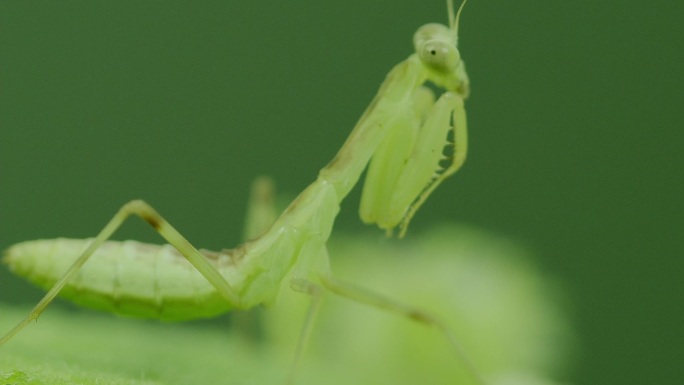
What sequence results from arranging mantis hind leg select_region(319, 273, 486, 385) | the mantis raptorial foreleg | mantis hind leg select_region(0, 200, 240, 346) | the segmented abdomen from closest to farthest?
mantis hind leg select_region(0, 200, 240, 346) < the segmented abdomen < mantis hind leg select_region(319, 273, 486, 385) < the mantis raptorial foreleg

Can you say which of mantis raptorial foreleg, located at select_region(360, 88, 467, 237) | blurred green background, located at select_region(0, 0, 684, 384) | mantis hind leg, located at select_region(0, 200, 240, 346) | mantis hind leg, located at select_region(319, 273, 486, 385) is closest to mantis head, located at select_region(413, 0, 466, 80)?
mantis raptorial foreleg, located at select_region(360, 88, 467, 237)

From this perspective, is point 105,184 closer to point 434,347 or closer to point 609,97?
point 434,347

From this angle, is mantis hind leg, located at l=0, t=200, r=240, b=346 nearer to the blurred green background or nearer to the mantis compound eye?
the mantis compound eye

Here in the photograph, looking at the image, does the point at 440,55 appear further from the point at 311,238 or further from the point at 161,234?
the point at 161,234

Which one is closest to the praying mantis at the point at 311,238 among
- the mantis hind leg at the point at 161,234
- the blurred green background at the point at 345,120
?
the mantis hind leg at the point at 161,234

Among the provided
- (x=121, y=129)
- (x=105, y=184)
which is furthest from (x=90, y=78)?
(x=105, y=184)

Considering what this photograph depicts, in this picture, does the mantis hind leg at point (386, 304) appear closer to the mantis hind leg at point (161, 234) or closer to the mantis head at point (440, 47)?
the mantis hind leg at point (161, 234)

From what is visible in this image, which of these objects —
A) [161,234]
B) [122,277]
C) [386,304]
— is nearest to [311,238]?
[386,304]
